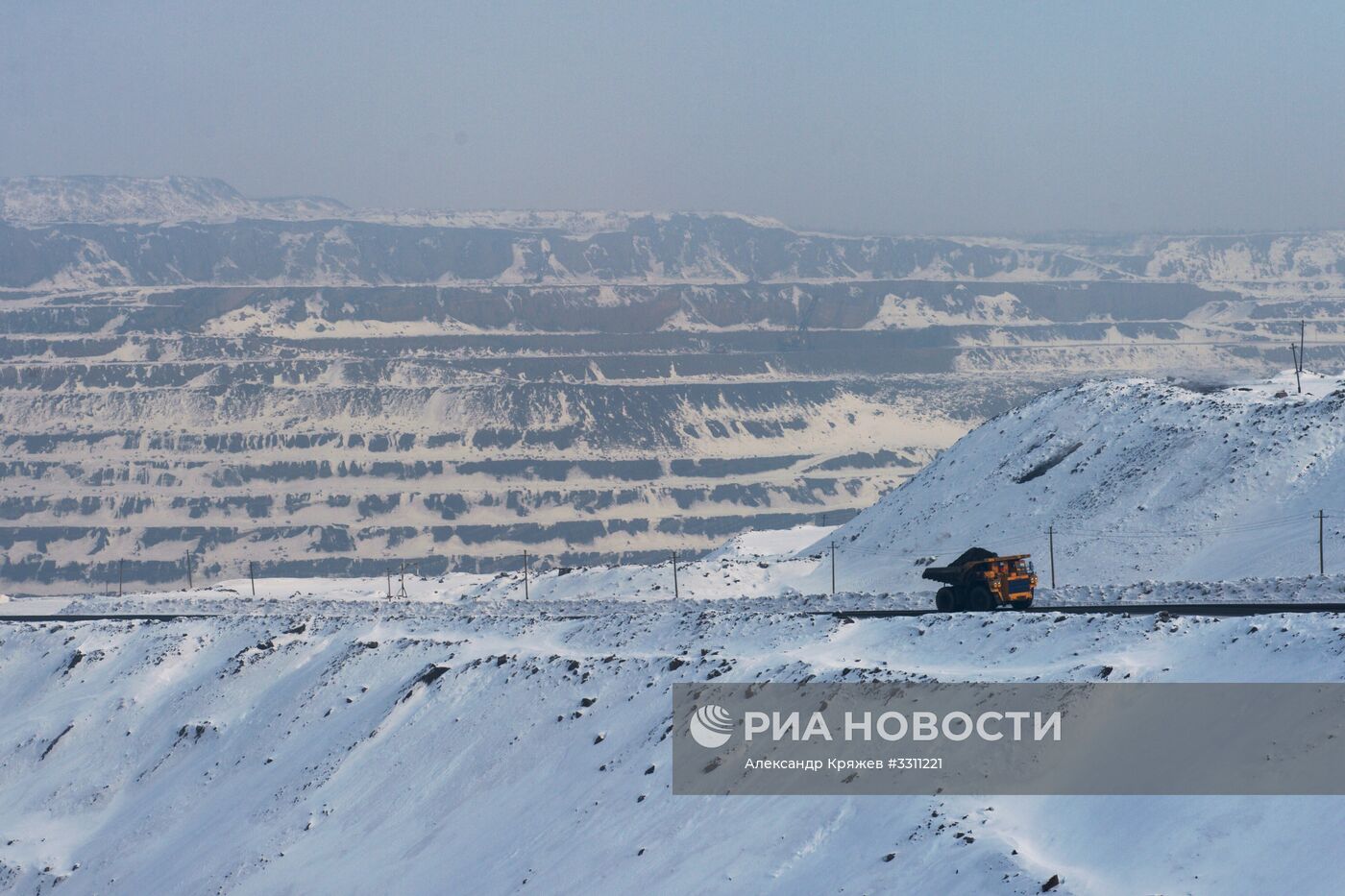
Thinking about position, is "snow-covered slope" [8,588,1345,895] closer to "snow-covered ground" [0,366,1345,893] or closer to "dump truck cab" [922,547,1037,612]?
"snow-covered ground" [0,366,1345,893]

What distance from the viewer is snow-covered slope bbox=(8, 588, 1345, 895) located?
28.2 meters

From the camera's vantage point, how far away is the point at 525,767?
42.2 m

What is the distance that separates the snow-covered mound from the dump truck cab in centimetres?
1519

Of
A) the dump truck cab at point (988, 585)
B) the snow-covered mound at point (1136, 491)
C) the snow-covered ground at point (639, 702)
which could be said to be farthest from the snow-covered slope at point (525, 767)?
the snow-covered mound at point (1136, 491)

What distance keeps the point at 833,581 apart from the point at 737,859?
133ft

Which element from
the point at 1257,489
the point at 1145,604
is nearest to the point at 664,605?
the point at 1145,604

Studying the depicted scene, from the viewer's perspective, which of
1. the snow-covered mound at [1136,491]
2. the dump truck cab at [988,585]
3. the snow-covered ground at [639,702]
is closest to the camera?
the snow-covered ground at [639,702]

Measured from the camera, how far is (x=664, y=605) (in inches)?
2368

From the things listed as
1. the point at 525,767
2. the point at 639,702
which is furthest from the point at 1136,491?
the point at 525,767

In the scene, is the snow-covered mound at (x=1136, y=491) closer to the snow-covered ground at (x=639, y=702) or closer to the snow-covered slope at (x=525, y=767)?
the snow-covered ground at (x=639, y=702)

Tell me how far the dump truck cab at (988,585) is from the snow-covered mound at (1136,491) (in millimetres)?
15190

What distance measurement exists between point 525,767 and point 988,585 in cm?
1622

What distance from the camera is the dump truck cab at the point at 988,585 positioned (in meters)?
49.0

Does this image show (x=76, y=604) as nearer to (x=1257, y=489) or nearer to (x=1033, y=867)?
(x=1257, y=489)
